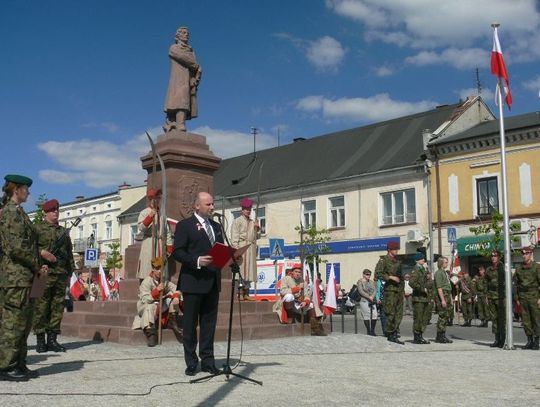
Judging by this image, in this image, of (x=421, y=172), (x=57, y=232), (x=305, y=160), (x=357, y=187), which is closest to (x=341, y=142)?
(x=305, y=160)

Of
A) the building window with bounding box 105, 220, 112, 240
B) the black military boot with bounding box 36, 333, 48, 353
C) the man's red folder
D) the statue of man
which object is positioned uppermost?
the building window with bounding box 105, 220, 112, 240

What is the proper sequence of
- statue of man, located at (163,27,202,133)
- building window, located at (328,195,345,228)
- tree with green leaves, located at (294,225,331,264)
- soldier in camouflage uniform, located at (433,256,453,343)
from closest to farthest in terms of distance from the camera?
soldier in camouflage uniform, located at (433,256,453,343)
statue of man, located at (163,27,202,133)
tree with green leaves, located at (294,225,331,264)
building window, located at (328,195,345,228)

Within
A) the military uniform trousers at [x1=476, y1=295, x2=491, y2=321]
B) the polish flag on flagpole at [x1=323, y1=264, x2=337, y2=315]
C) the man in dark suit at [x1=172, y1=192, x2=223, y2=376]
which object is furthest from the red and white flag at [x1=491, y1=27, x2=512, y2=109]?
the man in dark suit at [x1=172, y1=192, x2=223, y2=376]

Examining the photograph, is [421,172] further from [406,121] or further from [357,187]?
[406,121]

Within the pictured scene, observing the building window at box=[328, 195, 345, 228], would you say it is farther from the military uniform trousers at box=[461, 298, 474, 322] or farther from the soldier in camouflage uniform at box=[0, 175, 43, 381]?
Result: the soldier in camouflage uniform at box=[0, 175, 43, 381]

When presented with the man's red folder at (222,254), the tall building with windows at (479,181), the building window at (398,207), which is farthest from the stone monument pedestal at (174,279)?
the building window at (398,207)

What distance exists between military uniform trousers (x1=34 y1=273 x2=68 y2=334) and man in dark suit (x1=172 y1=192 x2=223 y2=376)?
3.36 m

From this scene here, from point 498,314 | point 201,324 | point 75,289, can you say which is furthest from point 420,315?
point 75,289

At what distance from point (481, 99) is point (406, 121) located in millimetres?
4712

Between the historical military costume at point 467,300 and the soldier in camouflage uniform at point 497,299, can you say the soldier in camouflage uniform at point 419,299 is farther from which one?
the historical military costume at point 467,300

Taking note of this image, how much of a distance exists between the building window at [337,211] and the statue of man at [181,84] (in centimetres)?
2416

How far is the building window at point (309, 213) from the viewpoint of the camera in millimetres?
39188

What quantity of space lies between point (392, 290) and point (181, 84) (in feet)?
20.6

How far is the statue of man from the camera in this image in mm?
14266
